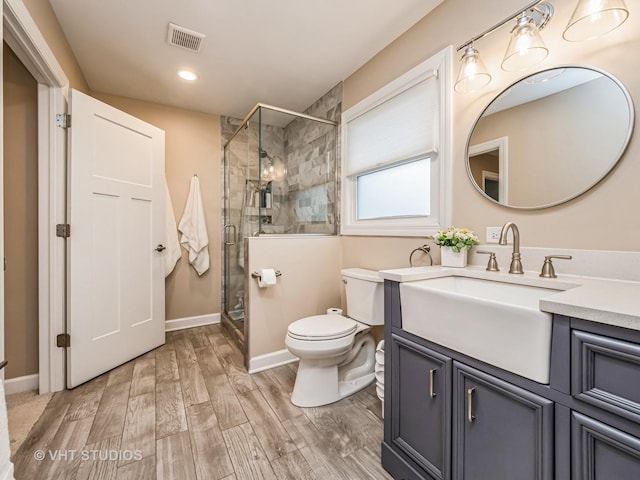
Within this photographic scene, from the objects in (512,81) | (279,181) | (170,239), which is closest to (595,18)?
(512,81)

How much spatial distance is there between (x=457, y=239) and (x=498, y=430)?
0.85m

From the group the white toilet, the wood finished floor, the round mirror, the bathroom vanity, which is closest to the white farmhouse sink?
the bathroom vanity

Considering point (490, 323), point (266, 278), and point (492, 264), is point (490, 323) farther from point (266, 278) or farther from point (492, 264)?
point (266, 278)

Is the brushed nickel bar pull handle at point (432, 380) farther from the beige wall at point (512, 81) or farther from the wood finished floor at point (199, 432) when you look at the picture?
the beige wall at point (512, 81)

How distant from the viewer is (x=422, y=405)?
1.12 metres

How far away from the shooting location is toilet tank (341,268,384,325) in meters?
1.78

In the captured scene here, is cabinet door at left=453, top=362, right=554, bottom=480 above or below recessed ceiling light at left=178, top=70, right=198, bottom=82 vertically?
below

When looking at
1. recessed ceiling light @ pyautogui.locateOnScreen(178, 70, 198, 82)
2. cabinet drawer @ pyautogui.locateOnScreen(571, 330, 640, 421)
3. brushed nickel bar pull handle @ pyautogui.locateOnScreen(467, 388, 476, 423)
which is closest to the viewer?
cabinet drawer @ pyautogui.locateOnScreen(571, 330, 640, 421)

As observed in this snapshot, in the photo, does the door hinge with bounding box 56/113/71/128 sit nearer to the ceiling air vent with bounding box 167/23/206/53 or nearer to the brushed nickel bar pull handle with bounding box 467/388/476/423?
the ceiling air vent with bounding box 167/23/206/53

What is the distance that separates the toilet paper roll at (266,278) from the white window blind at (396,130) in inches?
42.6

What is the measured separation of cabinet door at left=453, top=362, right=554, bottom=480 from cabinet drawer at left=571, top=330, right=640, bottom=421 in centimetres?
11

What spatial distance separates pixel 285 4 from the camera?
5.56 ft

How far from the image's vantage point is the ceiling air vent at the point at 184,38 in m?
1.89

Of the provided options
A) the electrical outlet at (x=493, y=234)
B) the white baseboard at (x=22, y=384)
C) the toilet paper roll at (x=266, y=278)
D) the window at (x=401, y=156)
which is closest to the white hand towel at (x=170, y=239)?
the white baseboard at (x=22, y=384)
